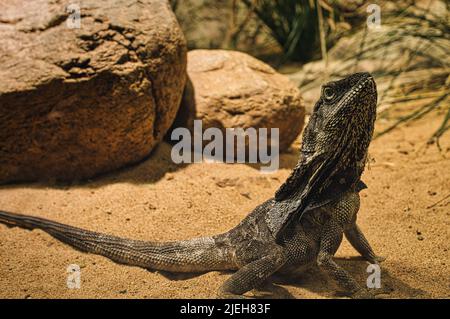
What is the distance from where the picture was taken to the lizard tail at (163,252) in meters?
2.97

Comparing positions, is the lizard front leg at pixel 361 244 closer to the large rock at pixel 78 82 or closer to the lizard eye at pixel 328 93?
the lizard eye at pixel 328 93

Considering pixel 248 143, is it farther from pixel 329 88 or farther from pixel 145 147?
pixel 329 88

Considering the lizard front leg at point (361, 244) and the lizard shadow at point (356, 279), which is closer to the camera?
the lizard shadow at point (356, 279)

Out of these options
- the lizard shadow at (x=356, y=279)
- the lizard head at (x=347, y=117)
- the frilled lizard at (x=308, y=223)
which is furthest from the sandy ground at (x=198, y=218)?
the lizard head at (x=347, y=117)

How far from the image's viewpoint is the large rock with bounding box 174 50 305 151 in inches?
177

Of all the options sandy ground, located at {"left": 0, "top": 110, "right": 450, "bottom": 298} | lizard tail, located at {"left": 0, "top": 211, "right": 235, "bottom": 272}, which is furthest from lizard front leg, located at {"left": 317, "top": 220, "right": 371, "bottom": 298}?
lizard tail, located at {"left": 0, "top": 211, "right": 235, "bottom": 272}

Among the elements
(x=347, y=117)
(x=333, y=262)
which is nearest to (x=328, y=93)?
(x=347, y=117)

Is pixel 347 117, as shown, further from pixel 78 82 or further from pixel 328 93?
pixel 78 82

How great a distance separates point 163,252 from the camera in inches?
119

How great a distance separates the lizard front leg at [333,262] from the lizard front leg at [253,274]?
0.22m

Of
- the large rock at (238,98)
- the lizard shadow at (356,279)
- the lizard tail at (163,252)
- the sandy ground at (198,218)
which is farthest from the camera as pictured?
the large rock at (238,98)

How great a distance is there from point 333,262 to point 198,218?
4.09 feet

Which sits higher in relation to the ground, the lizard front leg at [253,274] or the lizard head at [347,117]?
the lizard head at [347,117]
